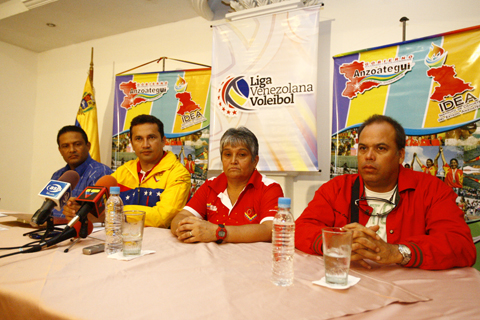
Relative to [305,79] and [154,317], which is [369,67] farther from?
[154,317]

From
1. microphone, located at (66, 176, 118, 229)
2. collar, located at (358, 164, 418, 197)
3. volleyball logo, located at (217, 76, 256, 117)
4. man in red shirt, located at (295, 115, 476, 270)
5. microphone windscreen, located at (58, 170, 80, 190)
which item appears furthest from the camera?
volleyball logo, located at (217, 76, 256, 117)

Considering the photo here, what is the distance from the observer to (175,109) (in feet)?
11.8

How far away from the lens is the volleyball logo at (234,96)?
305 cm

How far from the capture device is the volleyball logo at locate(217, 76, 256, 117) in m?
3.05

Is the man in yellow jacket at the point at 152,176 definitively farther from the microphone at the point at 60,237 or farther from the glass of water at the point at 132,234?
the glass of water at the point at 132,234

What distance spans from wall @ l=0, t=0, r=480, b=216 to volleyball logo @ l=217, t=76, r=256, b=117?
0.74 metres

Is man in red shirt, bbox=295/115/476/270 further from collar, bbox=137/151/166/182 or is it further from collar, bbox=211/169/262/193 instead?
collar, bbox=137/151/166/182

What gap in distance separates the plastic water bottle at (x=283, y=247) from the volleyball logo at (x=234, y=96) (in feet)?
6.86

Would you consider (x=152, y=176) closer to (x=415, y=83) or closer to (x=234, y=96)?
(x=234, y=96)

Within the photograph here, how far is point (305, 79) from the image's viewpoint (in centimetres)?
281

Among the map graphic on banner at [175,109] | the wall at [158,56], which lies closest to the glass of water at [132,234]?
the wall at [158,56]

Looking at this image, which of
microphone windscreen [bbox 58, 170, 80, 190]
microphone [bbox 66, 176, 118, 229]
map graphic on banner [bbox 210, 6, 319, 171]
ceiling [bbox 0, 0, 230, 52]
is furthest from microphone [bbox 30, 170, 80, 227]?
ceiling [bbox 0, 0, 230, 52]

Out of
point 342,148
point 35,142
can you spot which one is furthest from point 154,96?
point 35,142

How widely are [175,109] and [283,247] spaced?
9.41 ft
